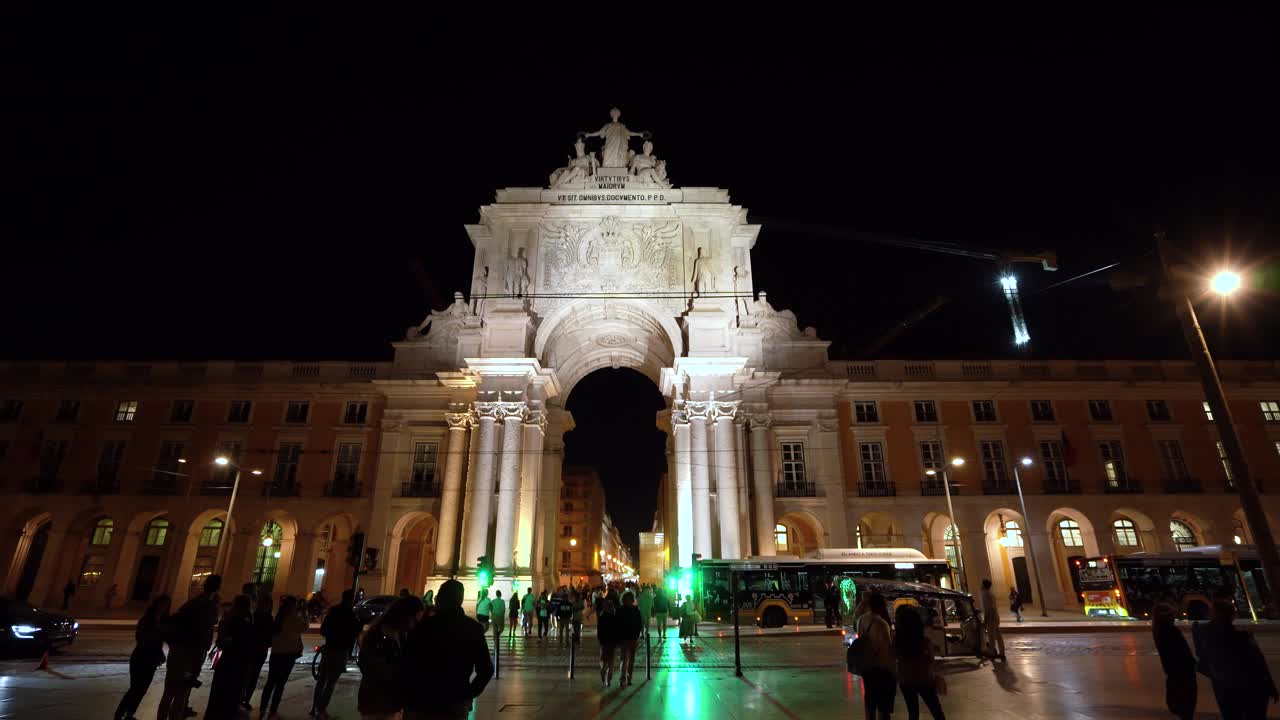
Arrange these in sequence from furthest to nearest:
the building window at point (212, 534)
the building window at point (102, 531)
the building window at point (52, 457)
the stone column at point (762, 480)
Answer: the building window at point (212, 534) → the building window at point (102, 531) → the building window at point (52, 457) → the stone column at point (762, 480)

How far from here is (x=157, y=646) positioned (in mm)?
7992

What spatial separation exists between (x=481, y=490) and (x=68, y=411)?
24.9m

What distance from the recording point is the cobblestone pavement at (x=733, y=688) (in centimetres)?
866

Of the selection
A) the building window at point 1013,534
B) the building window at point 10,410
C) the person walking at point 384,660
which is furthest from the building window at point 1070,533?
the building window at point 10,410

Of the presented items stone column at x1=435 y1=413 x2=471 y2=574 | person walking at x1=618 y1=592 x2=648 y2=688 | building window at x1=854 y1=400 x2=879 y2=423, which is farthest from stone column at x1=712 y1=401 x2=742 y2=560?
person walking at x1=618 y1=592 x2=648 y2=688

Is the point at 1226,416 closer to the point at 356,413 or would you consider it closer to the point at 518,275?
the point at 518,275

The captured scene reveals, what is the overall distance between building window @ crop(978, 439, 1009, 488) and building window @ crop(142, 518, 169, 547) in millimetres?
43332

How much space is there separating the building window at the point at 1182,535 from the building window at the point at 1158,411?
5.34 meters

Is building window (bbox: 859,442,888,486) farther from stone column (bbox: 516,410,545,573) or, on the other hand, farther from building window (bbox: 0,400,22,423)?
building window (bbox: 0,400,22,423)

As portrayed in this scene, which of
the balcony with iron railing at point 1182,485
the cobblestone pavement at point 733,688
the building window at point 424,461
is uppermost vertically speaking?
the building window at point 424,461

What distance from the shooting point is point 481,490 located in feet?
93.9

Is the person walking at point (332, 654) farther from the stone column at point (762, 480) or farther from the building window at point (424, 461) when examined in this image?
the building window at point (424, 461)

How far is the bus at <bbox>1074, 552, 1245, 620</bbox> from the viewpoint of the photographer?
24.5 meters

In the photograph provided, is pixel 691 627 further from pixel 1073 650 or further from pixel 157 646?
pixel 157 646
